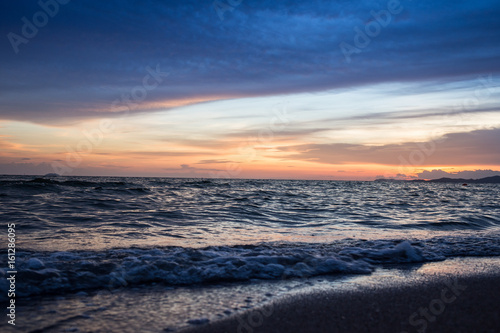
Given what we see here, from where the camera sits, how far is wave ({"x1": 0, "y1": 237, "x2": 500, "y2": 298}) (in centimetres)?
505

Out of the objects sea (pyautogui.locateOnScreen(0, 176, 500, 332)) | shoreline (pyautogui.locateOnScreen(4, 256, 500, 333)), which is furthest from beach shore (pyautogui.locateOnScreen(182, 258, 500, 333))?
sea (pyautogui.locateOnScreen(0, 176, 500, 332))

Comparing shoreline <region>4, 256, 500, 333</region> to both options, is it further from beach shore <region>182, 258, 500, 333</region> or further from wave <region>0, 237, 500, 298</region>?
wave <region>0, 237, 500, 298</region>

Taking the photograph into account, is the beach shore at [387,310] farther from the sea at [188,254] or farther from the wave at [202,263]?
the wave at [202,263]

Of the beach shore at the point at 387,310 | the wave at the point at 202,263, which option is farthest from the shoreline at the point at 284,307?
the wave at the point at 202,263

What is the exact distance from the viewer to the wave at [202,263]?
16.6ft

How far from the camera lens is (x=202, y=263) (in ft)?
19.8

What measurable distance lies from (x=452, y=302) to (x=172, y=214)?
1042 cm

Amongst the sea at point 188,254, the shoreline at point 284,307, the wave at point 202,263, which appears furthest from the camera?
the wave at point 202,263

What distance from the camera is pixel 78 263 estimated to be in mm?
5695

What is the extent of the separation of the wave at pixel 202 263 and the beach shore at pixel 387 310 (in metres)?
1.14

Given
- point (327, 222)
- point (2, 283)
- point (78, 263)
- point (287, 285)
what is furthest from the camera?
point (327, 222)

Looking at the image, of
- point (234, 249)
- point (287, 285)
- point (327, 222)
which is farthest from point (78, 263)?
point (327, 222)

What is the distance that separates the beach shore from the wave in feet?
3.74

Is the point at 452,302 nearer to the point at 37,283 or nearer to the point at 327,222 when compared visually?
the point at 37,283
